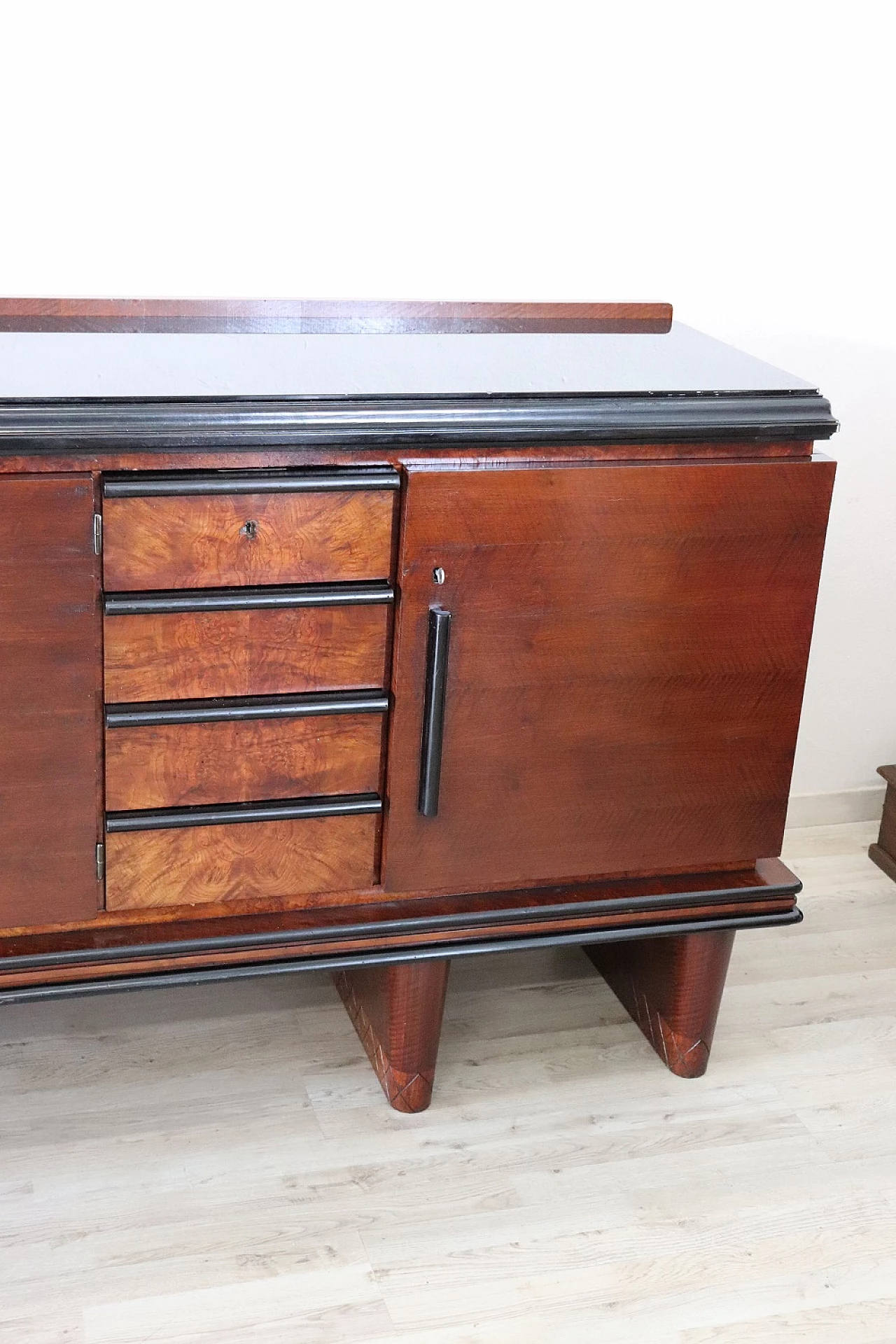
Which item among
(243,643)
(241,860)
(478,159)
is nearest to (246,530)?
(243,643)

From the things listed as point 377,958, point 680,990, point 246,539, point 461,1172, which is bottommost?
point 461,1172

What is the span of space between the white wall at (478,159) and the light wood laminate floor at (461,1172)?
91cm

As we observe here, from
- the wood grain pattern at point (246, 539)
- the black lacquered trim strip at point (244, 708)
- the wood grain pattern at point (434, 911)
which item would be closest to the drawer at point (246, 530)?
the wood grain pattern at point (246, 539)

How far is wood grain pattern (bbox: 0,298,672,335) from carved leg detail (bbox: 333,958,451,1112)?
2.41ft

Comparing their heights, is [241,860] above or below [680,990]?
above

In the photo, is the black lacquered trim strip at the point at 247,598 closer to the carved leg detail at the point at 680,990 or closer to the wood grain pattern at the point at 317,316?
the wood grain pattern at the point at 317,316

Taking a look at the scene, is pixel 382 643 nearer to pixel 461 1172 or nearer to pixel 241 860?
pixel 241 860

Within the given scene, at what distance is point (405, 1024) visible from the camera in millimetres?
1678

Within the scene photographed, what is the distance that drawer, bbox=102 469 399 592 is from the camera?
4.42 ft

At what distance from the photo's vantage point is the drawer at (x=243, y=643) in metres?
1.39

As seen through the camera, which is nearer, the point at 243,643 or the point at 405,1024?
the point at 243,643

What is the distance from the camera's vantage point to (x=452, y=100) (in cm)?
184

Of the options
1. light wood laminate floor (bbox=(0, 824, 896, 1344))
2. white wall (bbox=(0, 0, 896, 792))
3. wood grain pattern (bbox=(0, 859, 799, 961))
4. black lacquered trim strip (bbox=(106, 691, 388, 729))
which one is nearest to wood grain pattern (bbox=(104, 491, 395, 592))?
black lacquered trim strip (bbox=(106, 691, 388, 729))

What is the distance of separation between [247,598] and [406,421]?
224 millimetres
